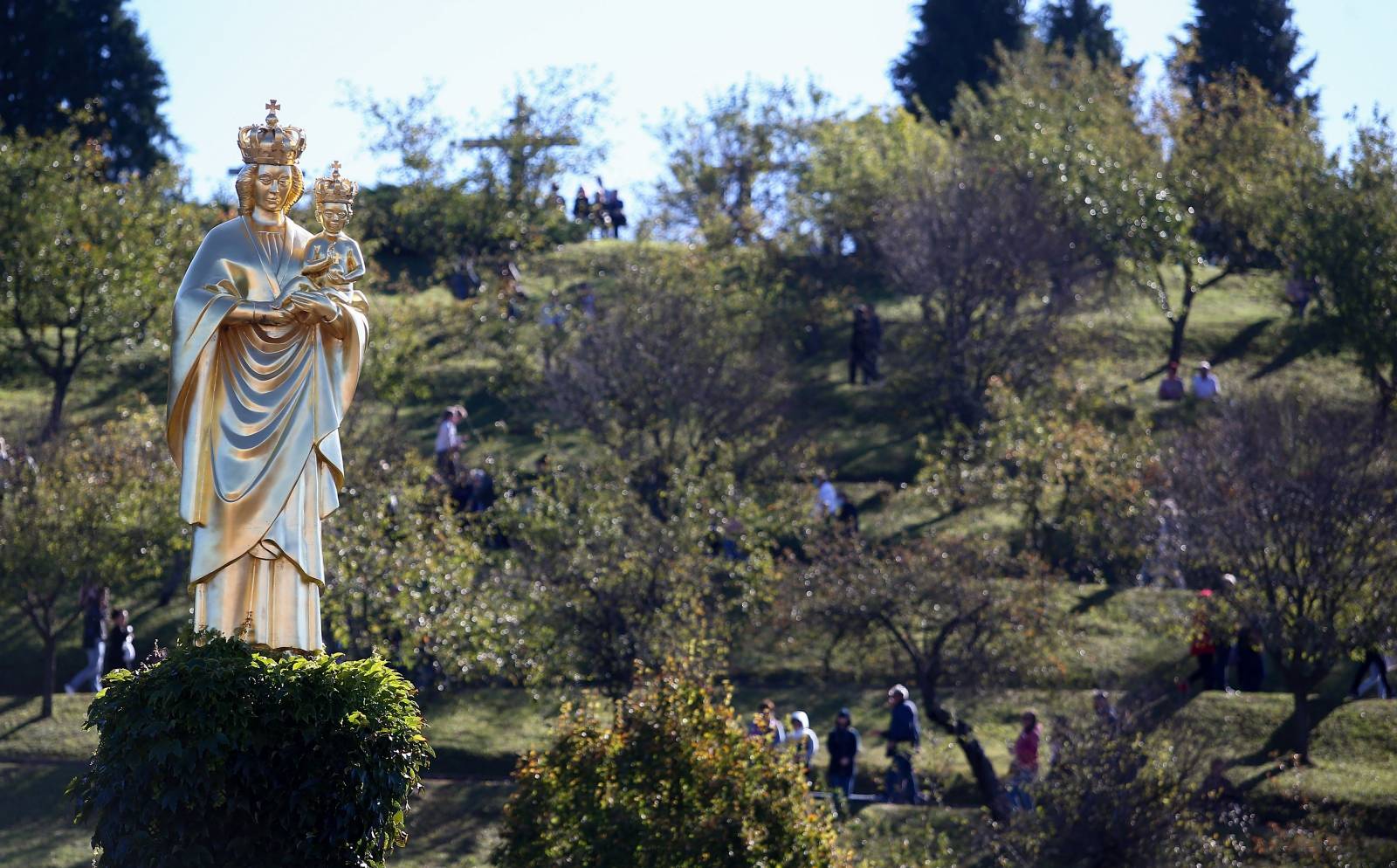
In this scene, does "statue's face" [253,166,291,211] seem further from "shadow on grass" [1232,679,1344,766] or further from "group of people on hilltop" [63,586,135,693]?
"shadow on grass" [1232,679,1344,766]

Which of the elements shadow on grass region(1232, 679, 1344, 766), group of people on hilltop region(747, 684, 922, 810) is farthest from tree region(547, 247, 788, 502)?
shadow on grass region(1232, 679, 1344, 766)

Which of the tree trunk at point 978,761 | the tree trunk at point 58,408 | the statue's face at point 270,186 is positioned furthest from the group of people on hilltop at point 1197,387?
the statue's face at point 270,186

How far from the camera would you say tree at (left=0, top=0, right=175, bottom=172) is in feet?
183

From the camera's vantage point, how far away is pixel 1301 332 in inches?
1971

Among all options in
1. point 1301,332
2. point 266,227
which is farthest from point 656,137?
point 266,227

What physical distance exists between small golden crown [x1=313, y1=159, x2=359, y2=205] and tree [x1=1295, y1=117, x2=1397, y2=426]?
1282 inches

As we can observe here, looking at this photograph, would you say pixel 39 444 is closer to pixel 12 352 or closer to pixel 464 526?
pixel 464 526

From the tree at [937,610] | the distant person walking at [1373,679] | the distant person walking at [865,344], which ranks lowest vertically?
the distant person walking at [1373,679]

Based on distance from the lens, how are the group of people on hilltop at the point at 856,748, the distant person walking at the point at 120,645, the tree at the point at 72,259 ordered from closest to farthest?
the group of people on hilltop at the point at 856,748
the distant person walking at the point at 120,645
the tree at the point at 72,259

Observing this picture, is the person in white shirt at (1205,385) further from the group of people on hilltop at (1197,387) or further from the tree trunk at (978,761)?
the tree trunk at (978,761)

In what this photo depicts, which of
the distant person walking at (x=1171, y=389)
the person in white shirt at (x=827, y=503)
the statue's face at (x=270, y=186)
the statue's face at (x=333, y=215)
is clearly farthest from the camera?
the distant person walking at (x=1171, y=389)

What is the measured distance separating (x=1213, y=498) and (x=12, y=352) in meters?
26.3

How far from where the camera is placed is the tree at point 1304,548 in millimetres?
27109

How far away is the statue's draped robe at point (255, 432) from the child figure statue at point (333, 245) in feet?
0.34
